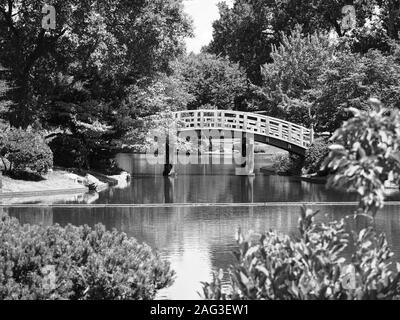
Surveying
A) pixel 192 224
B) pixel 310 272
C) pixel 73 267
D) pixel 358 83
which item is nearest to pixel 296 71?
pixel 358 83

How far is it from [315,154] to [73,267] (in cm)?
3251

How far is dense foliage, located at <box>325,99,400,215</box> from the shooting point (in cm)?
674

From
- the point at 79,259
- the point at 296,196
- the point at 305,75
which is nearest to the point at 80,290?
the point at 79,259

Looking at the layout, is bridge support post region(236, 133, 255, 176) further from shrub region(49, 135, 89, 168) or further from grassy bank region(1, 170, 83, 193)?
grassy bank region(1, 170, 83, 193)

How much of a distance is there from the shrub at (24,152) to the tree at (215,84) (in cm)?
3795

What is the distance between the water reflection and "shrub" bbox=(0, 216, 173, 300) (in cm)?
141

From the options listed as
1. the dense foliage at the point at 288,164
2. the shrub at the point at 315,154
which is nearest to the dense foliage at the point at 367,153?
the shrub at the point at 315,154

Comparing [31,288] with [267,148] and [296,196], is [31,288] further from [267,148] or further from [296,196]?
[267,148]

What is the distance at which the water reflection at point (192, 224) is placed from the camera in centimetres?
1418

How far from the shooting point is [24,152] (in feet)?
102

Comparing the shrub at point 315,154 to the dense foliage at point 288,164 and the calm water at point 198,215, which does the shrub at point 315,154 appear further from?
the calm water at point 198,215

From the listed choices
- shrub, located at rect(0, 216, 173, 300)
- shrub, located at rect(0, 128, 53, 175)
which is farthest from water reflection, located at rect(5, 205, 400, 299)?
shrub, located at rect(0, 128, 53, 175)

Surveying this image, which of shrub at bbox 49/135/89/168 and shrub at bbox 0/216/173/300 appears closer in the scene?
shrub at bbox 0/216/173/300

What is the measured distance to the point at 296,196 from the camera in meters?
30.6
